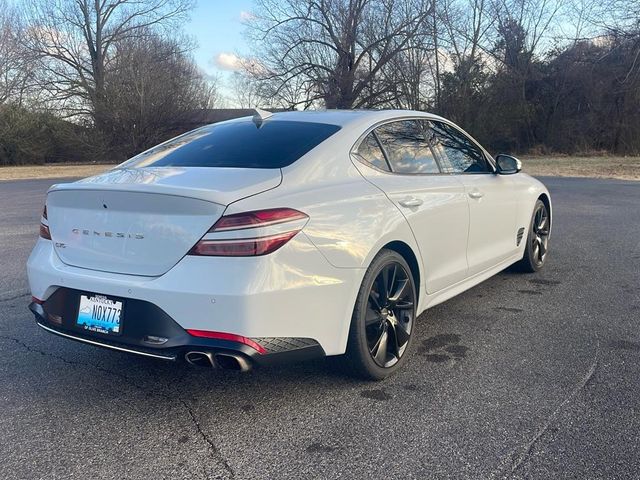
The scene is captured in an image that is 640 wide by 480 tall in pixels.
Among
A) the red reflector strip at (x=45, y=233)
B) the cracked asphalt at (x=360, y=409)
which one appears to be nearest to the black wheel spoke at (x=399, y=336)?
the cracked asphalt at (x=360, y=409)

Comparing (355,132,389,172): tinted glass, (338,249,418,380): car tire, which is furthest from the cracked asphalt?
(355,132,389,172): tinted glass

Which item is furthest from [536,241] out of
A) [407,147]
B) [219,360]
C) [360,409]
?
[219,360]

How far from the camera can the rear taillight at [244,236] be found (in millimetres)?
2615

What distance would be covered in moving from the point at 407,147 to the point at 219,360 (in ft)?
6.68

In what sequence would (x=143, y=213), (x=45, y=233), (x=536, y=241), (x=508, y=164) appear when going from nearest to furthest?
(x=143, y=213), (x=45, y=233), (x=508, y=164), (x=536, y=241)

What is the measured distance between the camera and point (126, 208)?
2.85 metres

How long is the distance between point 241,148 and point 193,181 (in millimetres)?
627

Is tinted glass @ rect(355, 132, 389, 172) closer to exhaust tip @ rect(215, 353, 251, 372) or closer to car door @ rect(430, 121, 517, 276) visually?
car door @ rect(430, 121, 517, 276)

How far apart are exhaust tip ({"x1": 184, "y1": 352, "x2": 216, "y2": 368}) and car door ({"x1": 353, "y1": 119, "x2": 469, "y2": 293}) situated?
4.60 feet

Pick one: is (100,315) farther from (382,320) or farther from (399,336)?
(399,336)

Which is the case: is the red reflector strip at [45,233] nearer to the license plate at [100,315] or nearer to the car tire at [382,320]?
the license plate at [100,315]

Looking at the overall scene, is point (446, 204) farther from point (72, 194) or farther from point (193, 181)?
point (72, 194)

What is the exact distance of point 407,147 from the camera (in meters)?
3.93

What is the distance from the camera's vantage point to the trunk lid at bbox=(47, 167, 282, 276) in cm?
271
